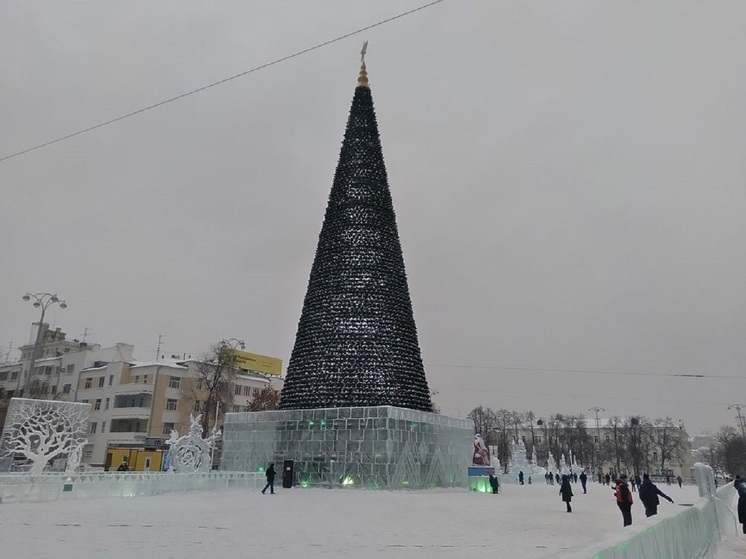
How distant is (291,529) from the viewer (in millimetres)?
9859

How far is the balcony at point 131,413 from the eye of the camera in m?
45.3

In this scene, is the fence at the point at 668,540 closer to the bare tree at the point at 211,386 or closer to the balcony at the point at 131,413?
the bare tree at the point at 211,386

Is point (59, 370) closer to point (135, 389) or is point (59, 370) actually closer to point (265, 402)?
point (135, 389)

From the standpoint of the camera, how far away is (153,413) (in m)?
45.6

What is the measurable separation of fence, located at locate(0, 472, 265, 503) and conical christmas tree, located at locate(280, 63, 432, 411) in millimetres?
4293

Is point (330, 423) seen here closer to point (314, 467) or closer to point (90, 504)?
point (314, 467)

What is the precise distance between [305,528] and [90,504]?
7.62 metres

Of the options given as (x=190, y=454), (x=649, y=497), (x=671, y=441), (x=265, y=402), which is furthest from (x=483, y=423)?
(x=649, y=497)

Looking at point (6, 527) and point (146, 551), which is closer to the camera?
point (146, 551)

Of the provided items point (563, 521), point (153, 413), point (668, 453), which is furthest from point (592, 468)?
point (563, 521)

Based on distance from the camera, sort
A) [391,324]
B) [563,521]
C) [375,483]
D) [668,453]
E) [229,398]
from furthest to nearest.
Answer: [668,453]
[229,398]
[391,324]
[375,483]
[563,521]

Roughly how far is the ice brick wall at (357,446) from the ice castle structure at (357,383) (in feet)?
0.14

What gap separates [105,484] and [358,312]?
36.3 feet

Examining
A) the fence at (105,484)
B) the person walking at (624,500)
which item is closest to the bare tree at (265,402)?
the fence at (105,484)
